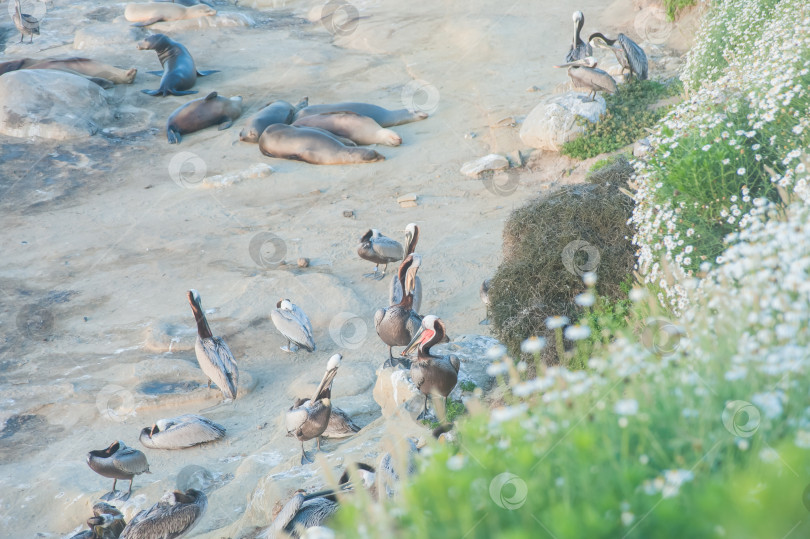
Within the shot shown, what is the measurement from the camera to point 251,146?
A: 13.9 m

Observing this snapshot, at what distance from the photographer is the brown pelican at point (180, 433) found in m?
6.49

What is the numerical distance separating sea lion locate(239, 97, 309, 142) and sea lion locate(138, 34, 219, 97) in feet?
8.46

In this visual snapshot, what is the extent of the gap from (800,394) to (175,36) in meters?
19.4

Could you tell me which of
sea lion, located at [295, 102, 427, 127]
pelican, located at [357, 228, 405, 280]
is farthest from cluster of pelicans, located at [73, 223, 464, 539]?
sea lion, located at [295, 102, 427, 127]

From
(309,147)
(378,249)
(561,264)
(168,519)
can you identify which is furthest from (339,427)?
(309,147)

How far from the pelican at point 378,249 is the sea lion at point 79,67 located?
409 inches

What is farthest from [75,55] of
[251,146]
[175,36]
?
[251,146]

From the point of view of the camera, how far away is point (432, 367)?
5.49m

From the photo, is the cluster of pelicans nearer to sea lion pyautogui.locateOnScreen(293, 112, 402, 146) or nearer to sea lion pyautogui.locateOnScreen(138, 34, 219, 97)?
sea lion pyautogui.locateOnScreen(293, 112, 402, 146)

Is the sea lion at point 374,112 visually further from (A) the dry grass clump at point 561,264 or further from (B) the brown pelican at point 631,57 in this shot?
(A) the dry grass clump at point 561,264

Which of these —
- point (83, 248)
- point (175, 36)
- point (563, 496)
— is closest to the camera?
point (563, 496)

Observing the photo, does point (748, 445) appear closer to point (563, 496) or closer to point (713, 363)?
point (713, 363)

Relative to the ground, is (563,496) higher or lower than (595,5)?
higher

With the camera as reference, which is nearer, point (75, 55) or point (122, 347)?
point (122, 347)
